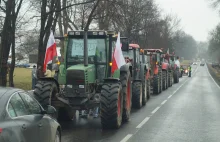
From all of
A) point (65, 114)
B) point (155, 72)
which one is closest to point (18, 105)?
point (65, 114)

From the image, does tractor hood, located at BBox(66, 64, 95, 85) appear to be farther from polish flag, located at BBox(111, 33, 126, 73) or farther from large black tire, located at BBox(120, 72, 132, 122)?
large black tire, located at BBox(120, 72, 132, 122)

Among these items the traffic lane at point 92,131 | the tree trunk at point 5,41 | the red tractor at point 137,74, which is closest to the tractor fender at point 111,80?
the traffic lane at point 92,131

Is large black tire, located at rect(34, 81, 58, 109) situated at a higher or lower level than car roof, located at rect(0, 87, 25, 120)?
lower

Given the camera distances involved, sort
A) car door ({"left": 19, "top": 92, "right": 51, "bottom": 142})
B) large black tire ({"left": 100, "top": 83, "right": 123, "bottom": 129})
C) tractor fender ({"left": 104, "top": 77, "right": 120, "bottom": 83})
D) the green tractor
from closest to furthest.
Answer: car door ({"left": 19, "top": 92, "right": 51, "bottom": 142}) < large black tire ({"left": 100, "top": 83, "right": 123, "bottom": 129}) < the green tractor < tractor fender ({"left": 104, "top": 77, "right": 120, "bottom": 83})

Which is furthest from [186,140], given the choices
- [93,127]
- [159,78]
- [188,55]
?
[188,55]

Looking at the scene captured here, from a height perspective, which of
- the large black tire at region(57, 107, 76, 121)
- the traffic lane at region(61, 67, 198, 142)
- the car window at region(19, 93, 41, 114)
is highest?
the car window at region(19, 93, 41, 114)

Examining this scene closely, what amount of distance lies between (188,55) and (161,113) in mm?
177042

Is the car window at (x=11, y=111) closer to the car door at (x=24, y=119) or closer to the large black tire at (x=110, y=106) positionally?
the car door at (x=24, y=119)

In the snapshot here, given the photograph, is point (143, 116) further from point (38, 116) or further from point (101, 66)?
point (38, 116)

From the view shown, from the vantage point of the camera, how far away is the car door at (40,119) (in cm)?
599

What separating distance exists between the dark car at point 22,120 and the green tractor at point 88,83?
12.7 feet

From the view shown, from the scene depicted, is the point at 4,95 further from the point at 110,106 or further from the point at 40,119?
the point at 110,106

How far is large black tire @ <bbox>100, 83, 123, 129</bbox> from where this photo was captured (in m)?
10.4

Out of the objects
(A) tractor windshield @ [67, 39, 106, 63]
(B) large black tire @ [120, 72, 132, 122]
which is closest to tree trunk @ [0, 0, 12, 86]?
(A) tractor windshield @ [67, 39, 106, 63]
